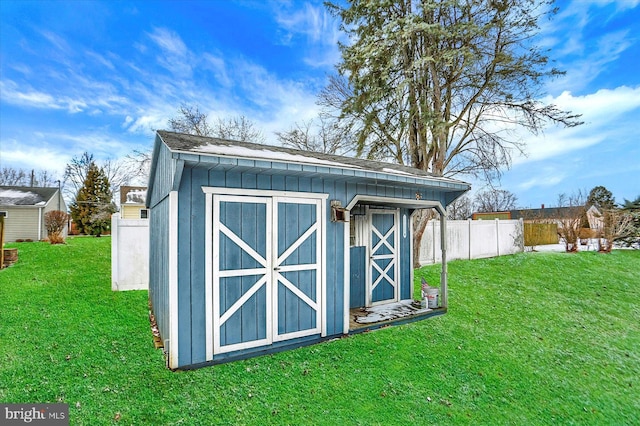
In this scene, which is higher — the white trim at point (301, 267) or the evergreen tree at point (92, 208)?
the evergreen tree at point (92, 208)

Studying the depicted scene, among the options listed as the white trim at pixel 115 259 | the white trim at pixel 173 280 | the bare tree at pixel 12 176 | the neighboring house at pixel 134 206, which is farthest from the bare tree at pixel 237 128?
the bare tree at pixel 12 176

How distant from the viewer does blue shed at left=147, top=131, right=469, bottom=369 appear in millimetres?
3371

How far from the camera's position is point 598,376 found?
13.3ft

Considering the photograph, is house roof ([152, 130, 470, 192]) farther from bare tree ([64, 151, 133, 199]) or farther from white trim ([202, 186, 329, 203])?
bare tree ([64, 151, 133, 199])

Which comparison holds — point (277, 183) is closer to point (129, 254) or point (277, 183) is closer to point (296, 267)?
point (296, 267)

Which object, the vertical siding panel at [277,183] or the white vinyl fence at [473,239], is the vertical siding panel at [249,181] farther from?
the white vinyl fence at [473,239]

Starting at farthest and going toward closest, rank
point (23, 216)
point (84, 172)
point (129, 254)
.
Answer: point (84, 172) → point (23, 216) → point (129, 254)

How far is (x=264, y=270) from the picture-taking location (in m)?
3.86

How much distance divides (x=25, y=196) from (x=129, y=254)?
15.6 m

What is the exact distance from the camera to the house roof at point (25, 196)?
51.3 feet

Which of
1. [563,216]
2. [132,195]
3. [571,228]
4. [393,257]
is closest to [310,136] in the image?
[393,257]

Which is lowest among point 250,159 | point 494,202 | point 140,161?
point 250,159

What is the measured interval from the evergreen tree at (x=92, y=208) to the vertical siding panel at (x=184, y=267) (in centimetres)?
1938

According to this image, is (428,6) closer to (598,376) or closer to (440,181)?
(440,181)
